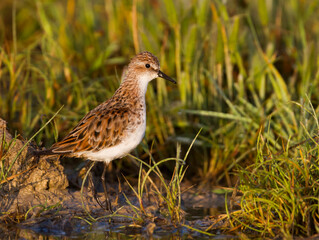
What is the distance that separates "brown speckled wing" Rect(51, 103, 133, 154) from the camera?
20.3ft

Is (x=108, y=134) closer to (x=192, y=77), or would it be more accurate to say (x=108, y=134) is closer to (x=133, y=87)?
(x=133, y=87)

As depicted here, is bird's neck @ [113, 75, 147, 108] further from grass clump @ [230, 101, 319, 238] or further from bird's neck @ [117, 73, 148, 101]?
grass clump @ [230, 101, 319, 238]

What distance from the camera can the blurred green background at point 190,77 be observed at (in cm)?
754

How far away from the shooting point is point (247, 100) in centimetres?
834

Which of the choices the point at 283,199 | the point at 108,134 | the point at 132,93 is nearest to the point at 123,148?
the point at 108,134

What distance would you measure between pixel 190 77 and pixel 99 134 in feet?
8.63

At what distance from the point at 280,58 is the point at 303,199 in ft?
15.3

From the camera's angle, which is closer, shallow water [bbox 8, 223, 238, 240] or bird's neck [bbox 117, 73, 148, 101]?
shallow water [bbox 8, 223, 238, 240]

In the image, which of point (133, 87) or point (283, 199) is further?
point (133, 87)

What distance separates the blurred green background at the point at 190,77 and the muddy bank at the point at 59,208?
537 millimetres

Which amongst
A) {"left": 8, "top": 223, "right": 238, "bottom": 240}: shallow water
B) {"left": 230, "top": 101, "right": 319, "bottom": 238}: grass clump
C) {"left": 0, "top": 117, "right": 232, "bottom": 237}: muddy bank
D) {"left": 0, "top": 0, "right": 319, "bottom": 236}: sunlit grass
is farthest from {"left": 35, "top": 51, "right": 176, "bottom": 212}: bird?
{"left": 230, "top": 101, "right": 319, "bottom": 238}: grass clump

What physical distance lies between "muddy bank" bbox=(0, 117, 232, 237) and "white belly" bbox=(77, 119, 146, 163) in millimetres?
475

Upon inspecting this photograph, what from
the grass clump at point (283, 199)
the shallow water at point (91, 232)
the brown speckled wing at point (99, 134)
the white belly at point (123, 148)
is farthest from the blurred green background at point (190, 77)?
the shallow water at point (91, 232)

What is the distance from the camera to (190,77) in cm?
848
